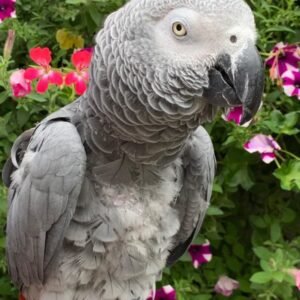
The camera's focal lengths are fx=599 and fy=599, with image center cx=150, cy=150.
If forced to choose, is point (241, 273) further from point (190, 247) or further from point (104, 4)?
point (104, 4)

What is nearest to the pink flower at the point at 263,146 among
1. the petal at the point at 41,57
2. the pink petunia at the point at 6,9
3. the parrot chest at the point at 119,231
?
the parrot chest at the point at 119,231

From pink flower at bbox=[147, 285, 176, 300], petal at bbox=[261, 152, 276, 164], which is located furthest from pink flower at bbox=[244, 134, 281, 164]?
pink flower at bbox=[147, 285, 176, 300]

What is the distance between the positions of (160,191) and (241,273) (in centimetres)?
64

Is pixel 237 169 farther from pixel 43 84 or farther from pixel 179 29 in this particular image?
pixel 179 29

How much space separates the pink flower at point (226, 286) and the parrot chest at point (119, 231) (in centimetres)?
40

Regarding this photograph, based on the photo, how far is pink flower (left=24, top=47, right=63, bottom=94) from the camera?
1400 millimetres

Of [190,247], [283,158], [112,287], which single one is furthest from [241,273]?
[112,287]

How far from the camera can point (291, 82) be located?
1519mm

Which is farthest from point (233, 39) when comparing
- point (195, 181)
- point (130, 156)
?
point (195, 181)

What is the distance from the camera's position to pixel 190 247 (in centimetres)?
166

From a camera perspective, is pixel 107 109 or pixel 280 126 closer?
pixel 107 109

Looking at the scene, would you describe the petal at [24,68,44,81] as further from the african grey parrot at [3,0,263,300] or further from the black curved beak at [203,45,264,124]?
Answer: the black curved beak at [203,45,264,124]

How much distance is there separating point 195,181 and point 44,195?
14.0 inches

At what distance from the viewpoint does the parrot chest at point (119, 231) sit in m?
1.26
